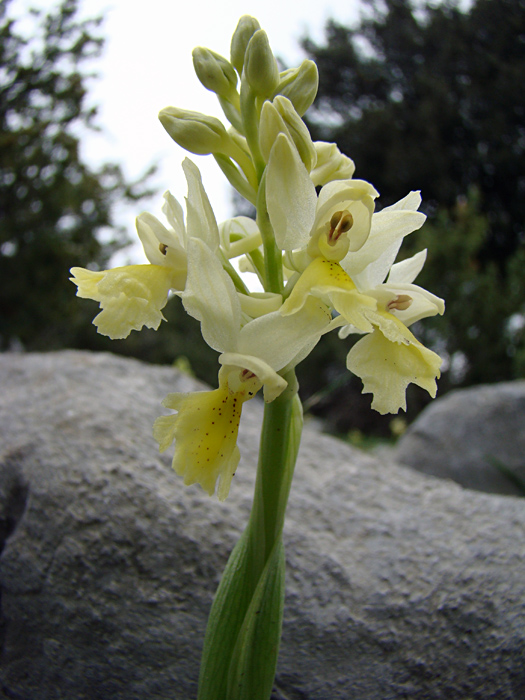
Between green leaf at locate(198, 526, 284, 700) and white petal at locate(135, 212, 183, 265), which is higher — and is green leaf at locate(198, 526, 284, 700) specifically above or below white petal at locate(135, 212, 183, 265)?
below

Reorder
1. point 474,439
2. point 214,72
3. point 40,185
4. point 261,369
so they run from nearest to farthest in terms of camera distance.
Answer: point 261,369, point 214,72, point 474,439, point 40,185

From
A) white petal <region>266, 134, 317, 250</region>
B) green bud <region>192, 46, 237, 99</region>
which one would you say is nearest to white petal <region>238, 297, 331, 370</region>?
white petal <region>266, 134, 317, 250</region>

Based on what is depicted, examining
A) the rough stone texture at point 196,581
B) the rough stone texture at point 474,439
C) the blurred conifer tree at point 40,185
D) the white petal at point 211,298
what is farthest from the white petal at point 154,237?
the blurred conifer tree at point 40,185

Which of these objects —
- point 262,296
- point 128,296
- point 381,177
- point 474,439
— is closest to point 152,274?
point 128,296

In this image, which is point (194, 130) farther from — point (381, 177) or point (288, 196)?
point (381, 177)

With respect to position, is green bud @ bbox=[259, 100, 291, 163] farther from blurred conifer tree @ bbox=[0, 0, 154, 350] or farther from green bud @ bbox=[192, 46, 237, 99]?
blurred conifer tree @ bbox=[0, 0, 154, 350]

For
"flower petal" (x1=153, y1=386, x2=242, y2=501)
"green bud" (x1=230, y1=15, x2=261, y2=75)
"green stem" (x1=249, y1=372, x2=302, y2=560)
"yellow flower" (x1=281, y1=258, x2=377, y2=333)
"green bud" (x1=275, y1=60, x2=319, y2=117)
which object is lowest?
"green stem" (x1=249, y1=372, x2=302, y2=560)

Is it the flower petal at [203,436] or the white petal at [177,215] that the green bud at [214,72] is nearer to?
the white petal at [177,215]
